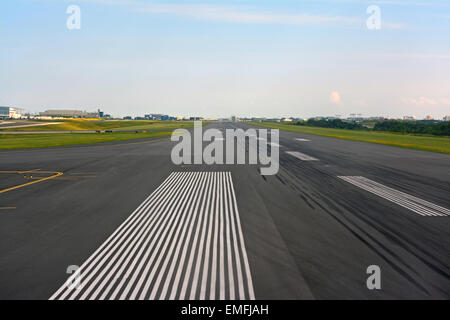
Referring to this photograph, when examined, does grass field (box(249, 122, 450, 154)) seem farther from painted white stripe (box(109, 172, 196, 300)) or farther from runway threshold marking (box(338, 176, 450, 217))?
painted white stripe (box(109, 172, 196, 300))

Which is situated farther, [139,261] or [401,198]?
[401,198]

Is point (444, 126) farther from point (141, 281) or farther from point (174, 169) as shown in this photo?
point (141, 281)

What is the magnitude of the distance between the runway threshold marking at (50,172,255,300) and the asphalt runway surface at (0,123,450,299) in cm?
4

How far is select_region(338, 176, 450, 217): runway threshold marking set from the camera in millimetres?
12156

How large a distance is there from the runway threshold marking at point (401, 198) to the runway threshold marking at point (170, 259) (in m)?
9.36

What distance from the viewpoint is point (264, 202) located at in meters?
13.2

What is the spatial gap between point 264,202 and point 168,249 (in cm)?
653

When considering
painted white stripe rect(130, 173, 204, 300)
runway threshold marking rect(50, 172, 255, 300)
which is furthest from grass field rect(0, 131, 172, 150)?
painted white stripe rect(130, 173, 204, 300)

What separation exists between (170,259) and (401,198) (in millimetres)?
13899

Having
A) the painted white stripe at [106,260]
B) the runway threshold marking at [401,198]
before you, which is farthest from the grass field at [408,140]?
the painted white stripe at [106,260]

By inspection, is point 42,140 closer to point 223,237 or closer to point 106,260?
point 106,260

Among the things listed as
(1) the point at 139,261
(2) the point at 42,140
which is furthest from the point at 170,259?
(2) the point at 42,140

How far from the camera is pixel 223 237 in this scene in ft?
29.8

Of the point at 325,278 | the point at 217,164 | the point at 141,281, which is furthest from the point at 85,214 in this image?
the point at 217,164
